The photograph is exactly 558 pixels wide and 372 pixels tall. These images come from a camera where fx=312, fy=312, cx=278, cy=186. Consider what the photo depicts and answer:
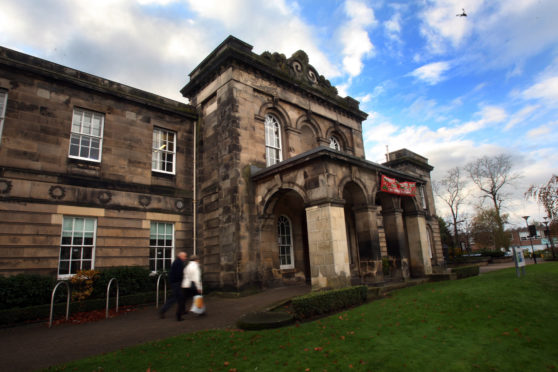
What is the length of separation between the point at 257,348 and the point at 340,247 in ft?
16.7

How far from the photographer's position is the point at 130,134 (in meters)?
13.3

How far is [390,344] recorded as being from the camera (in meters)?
5.55

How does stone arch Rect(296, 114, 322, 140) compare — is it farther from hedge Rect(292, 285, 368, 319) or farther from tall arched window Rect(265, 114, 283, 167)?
hedge Rect(292, 285, 368, 319)

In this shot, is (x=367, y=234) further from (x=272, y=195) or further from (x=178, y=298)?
(x=178, y=298)


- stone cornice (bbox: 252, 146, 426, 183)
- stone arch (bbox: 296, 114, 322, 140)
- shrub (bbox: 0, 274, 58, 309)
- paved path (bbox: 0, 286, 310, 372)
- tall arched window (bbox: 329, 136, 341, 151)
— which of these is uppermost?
stone arch (bbox: 296, 114, 322, 140)

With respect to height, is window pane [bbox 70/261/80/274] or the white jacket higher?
window pane [bbox 70/261/80/274]

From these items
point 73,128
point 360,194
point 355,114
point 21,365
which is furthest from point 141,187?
point 355,114

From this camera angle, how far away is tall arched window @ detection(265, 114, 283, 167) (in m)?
14.9

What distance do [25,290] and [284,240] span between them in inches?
371

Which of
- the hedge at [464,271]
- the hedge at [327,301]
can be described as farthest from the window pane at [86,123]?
the hedge at [464,271]

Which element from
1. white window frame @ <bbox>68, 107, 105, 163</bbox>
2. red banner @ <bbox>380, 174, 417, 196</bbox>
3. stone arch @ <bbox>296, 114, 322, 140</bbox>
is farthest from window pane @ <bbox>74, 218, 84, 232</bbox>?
red banner @ <bbox>380, 174, 417, 196</bbox>

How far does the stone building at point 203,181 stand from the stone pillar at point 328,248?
1.7 inches

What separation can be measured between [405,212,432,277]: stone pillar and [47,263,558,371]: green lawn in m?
6.14

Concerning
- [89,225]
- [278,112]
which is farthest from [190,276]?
[278,112]
